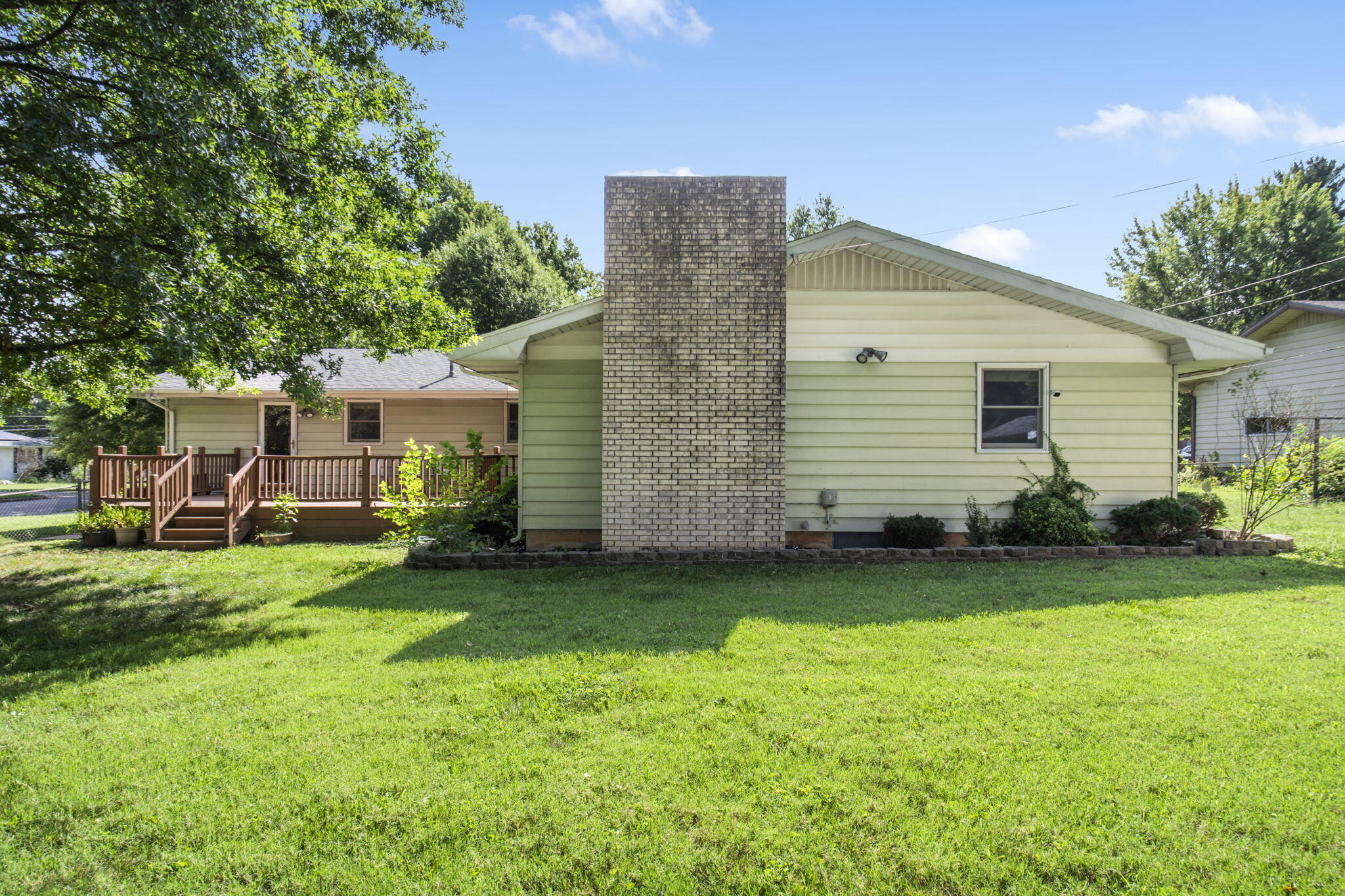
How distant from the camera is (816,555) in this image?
8.90 meters

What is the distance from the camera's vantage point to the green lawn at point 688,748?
8.68ft

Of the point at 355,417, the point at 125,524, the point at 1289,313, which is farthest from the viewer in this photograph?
the point at 1289,313

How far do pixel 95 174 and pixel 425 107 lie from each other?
13.8 feet

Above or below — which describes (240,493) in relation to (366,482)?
below

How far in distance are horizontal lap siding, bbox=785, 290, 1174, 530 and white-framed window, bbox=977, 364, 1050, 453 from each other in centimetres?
13

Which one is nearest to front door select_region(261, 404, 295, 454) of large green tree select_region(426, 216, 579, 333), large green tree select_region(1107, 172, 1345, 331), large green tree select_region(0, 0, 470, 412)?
large green tree select_region(0, 0, 470, 412)

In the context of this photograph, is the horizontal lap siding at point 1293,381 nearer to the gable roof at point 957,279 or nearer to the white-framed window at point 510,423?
the gable roof at point 957,279

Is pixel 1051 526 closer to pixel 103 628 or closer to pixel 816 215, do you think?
pixel 103 628

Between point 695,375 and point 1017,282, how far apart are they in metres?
4.61

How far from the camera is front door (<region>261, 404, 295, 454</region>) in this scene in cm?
1644

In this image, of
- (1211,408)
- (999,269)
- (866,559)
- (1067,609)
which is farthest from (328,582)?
(1211,408)

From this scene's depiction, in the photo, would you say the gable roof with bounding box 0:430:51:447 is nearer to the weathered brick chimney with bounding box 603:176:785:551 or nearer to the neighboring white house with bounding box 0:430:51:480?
the neighboring white house with bounding box 0:430:51:480

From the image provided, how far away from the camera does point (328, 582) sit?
330 inches

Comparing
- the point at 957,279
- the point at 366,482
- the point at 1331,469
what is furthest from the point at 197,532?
the point at 1331,469
